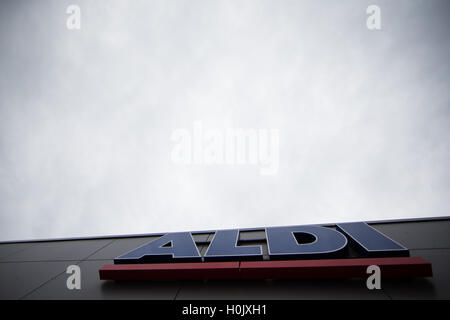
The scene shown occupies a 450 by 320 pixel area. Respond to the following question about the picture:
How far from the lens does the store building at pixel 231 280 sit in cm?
302

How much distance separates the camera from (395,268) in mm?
3018

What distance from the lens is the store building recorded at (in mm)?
3018

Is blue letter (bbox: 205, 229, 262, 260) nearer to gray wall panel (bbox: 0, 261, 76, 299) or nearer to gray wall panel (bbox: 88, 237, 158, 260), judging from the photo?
gray wall panel (bbox: 88, 237, 158, 260)

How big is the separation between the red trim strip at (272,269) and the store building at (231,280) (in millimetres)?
27

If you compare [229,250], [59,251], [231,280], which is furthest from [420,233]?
[59,251]

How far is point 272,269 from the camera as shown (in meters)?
3.31

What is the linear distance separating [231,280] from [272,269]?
0.74 m

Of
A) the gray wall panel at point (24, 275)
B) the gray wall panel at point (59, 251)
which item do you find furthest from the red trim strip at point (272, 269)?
the gray wall panel at point (59, 251)

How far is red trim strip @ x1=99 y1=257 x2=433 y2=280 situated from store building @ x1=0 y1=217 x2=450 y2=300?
3 centimetres

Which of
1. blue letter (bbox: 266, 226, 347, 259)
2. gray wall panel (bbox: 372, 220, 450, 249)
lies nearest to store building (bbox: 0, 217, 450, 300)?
gray wall panel (bbox: 372, 220, 450, 249)

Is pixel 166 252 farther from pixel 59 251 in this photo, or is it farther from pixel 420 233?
pixel 420 233
